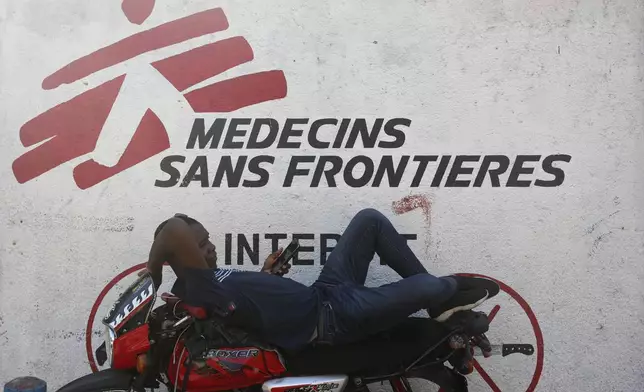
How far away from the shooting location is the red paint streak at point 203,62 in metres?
3.70

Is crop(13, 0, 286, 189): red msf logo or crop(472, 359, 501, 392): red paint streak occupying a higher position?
crop(13, 0, 286, 189): red msf logo

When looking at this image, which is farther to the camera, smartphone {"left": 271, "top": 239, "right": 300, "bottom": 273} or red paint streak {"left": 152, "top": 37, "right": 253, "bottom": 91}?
red paint streak {"left": 152, "top": 37, "right": 253, "bottom": 91}

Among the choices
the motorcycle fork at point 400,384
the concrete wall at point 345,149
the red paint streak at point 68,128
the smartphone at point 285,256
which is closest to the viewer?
the motorcycle fork at point 400,384

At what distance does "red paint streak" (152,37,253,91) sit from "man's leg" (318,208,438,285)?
1123 millimetres

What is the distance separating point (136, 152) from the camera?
3.73m

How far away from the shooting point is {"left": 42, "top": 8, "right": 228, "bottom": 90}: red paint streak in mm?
3701

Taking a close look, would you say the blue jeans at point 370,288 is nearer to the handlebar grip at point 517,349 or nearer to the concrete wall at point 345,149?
the concrete wall at point 345,149

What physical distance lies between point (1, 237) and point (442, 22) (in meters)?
2.70

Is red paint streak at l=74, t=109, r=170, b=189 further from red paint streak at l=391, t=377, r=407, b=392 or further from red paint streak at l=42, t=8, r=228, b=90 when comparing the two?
red paint streak at l=391, t=377, r=407, b=392

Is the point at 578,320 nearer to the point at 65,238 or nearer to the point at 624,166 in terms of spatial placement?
the point at 624,166

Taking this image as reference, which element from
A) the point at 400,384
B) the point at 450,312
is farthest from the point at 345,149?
the point at 400,384

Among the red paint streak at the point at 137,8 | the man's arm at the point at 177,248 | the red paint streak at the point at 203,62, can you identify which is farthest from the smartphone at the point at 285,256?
the red paint streak at the point at 137,8

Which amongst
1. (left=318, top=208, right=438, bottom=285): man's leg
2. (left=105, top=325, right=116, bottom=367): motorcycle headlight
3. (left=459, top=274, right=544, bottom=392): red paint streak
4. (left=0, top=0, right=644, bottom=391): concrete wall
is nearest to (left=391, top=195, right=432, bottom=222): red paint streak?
(left=0, top=0, right=644, bottom=391): concrete wall

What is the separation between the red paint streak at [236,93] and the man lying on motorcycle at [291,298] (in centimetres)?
95
